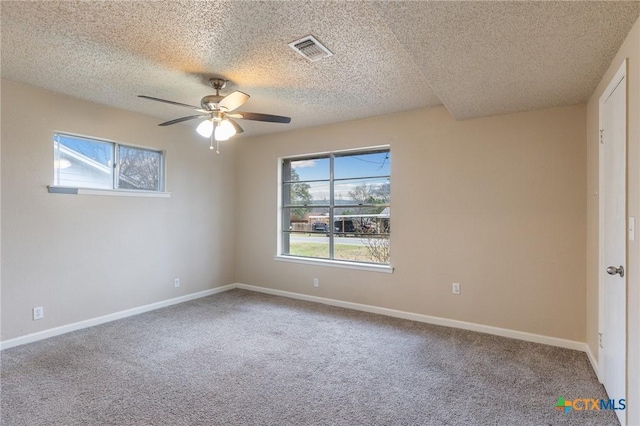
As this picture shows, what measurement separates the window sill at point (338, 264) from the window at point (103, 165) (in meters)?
2.09

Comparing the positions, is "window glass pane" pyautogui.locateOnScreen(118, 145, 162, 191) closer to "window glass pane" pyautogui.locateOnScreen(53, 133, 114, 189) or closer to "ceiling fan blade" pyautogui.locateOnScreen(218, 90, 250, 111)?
"window glass pane" pyautogui.locateOnScreen(53, 133, 114, 189)

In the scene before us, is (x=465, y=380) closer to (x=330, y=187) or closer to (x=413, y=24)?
(x=413, y=24)

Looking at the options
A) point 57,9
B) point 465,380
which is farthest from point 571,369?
point 57,9

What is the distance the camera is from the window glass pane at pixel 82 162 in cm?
352

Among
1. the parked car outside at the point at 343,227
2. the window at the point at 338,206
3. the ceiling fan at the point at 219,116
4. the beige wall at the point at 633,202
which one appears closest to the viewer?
the beige wall at the point at 633,202

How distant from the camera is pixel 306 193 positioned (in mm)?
5051

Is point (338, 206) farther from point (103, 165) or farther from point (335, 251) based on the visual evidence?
point (103, 165)

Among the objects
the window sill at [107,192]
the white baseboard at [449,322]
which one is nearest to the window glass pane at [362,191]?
the white baseboard at [449,322]

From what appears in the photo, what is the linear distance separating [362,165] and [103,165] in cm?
327

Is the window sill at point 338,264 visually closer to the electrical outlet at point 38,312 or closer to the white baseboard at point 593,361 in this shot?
the white baseboard at point 593,361

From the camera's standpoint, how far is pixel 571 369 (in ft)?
8.78

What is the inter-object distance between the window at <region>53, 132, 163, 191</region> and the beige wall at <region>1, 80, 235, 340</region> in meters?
0.12

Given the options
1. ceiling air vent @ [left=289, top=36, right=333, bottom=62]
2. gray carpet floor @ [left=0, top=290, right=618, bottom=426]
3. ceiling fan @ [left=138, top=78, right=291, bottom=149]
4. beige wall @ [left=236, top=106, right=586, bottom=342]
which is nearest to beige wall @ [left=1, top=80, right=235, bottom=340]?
gray carpet floor @ [left=0, top=290, right=618, bottom=426]

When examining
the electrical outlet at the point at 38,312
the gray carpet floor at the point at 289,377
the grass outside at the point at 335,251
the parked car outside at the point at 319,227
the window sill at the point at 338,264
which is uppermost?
the parked car outside at the point at 319,227
